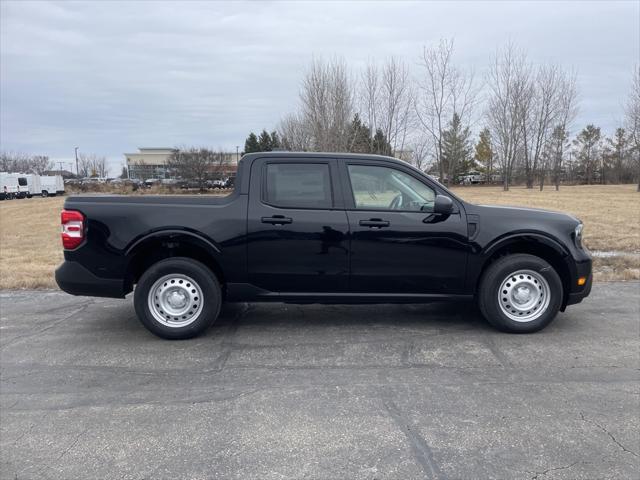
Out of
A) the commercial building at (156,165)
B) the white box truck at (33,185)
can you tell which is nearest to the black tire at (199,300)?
the commercial building at (156,165)

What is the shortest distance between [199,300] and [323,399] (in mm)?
1879

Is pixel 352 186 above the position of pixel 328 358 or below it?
above

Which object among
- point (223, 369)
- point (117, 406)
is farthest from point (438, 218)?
point (117, 406)

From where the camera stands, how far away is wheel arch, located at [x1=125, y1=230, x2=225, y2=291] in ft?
15.9

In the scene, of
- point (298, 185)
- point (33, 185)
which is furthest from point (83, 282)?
point (33, 185)

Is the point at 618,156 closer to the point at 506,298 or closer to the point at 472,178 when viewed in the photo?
the point at 472,178

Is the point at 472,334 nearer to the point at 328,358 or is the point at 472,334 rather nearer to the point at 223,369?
the point at 328,358

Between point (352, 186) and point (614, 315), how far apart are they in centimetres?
346

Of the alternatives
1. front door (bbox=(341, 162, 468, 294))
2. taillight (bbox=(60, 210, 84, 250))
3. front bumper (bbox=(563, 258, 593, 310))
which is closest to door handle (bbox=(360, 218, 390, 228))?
front door (bbox=(341, 162, 468, 294))

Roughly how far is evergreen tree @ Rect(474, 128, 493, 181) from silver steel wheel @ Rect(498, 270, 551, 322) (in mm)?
68788

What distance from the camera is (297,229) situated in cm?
485

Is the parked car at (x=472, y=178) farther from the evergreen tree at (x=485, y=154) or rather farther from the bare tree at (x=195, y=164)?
the bare tree at (x=195, y=164)

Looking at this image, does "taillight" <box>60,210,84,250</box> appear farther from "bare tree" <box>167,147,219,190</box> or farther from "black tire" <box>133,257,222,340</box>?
"bare tree" <box>167,147,219,190</box>

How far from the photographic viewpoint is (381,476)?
269 cm
